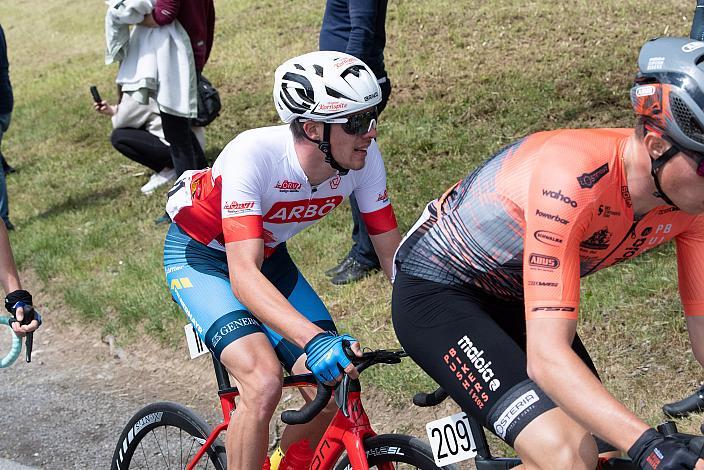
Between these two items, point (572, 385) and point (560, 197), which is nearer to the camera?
point (572, 385)

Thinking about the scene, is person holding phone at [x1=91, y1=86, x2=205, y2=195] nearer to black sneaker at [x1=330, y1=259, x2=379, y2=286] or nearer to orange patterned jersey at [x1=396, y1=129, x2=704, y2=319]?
black sneaker at [x1=330, y1=259, x2=379, y2=286]

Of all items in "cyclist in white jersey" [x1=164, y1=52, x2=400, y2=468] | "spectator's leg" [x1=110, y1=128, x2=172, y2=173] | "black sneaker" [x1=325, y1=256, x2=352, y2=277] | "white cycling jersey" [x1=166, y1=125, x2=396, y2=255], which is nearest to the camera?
"cyclist in white jersey" [x1=164, y1=52, x2=400, y2=468]

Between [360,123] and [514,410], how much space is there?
139 centimetres

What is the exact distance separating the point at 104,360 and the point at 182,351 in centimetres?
63

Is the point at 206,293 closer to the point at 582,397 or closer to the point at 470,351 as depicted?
the point at 470,351

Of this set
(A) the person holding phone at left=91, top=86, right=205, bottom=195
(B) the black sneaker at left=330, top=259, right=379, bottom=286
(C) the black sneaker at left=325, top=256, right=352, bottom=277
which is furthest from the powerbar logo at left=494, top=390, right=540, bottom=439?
(A) the person holding phone at left=91, top=86, right=205, bottom=195

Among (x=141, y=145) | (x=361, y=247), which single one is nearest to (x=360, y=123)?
(x=361, y=247)

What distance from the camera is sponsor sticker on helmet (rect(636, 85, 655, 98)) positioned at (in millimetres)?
2504

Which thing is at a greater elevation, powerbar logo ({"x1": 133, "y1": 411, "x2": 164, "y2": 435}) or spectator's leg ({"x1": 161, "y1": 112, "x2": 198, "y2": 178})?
powerbar logo ({"x1": 133, "y1": 411, "x2": 164, "y2": 435})

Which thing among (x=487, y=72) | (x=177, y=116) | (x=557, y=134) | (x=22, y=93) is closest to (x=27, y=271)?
(x=177, y=116)

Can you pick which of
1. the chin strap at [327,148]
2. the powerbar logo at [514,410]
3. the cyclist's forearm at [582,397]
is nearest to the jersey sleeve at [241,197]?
the chin strap at [327,148]

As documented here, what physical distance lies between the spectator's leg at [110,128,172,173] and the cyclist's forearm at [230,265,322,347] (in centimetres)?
641

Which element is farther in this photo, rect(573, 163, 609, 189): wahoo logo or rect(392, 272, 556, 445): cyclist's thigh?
rect(392, 272, 556, 445): cyclist's thigh

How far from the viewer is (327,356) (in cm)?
307
